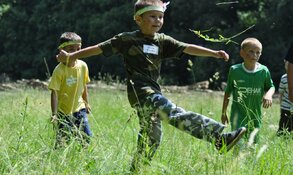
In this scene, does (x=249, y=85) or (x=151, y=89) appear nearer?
(x=151, y=89)

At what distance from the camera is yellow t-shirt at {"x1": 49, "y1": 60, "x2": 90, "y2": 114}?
6.74 m

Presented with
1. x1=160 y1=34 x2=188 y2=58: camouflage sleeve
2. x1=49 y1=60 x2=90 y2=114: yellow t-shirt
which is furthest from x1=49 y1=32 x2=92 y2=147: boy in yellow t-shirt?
x1=160 y1=34 x2=188 y2=58: camouflage sleeve

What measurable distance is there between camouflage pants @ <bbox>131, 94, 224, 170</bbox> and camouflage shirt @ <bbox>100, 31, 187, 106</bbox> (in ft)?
0.47

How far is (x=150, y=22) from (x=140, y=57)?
11.5 inches

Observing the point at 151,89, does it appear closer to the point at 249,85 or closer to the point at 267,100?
the point at 267,100

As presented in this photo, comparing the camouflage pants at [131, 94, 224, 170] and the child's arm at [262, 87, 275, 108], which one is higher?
the child's arm at [262, 87, 275, 108]

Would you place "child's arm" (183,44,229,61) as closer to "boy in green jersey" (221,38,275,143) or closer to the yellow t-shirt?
"boy in green jersey" (221,38,275,143)

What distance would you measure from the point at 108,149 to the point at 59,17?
4249cm

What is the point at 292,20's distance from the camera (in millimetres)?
36062

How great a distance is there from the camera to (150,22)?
543 cm

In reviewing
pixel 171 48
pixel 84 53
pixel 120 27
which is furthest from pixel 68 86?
pixel 120 27

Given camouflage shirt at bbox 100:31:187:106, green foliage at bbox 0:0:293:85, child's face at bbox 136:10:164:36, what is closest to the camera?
camouflage shirt at bbox 100:31:187:106

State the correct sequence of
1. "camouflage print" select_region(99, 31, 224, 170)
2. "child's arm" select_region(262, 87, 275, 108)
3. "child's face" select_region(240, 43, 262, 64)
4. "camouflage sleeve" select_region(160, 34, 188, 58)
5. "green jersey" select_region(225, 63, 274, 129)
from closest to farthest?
1. "camouflage print" select_region(99, 31, 224, 170)
2. "camouflage sleeve" select_region(160, 34, 188, 58)
3. "child's arm" select_region(262, 87, 275, 108)
4. "green jersey" select_region(225, 63, 274, 129)
5. "child's face" select_region(240, 43, 262, 64)

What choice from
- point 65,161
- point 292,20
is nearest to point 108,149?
point 65,161
